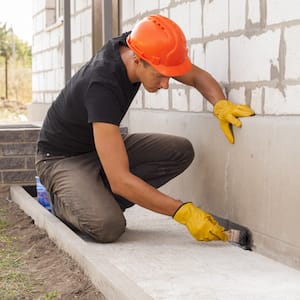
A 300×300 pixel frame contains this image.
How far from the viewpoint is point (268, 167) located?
4.16 metres

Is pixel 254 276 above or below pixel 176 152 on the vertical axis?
below

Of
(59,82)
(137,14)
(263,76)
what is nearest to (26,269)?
Answer: (263,76)

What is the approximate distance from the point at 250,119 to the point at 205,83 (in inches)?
20.8

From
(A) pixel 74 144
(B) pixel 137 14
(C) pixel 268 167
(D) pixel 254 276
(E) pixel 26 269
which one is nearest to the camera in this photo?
(D) pixel 254 276

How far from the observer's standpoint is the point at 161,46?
434cm

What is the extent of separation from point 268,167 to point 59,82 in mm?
6572

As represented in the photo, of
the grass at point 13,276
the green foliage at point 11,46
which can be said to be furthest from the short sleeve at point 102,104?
the green foliage at point 11,46

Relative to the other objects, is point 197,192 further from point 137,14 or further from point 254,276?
point 137,14

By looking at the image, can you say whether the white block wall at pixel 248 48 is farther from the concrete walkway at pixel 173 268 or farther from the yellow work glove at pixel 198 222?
the concrete walkway at pixel 173 268

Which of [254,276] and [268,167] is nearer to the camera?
[254,276]

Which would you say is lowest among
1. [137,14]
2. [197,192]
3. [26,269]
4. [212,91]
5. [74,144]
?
[26,269]

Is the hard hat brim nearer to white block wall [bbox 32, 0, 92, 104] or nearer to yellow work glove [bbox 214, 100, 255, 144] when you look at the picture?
yellow work glove [bbox 214, 100, 255, 144]

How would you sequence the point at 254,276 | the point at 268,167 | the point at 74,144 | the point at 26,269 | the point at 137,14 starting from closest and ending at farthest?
1. the point at 254,276
2. the point at 268,167
3. the point at 26,269
4. the point at 74,144
5. the point at 137,14

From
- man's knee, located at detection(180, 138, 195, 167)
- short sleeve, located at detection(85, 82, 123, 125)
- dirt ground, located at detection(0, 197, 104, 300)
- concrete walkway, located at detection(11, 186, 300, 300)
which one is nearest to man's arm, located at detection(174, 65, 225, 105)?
man's knee, located at detection(180, 138, 195, 167)
